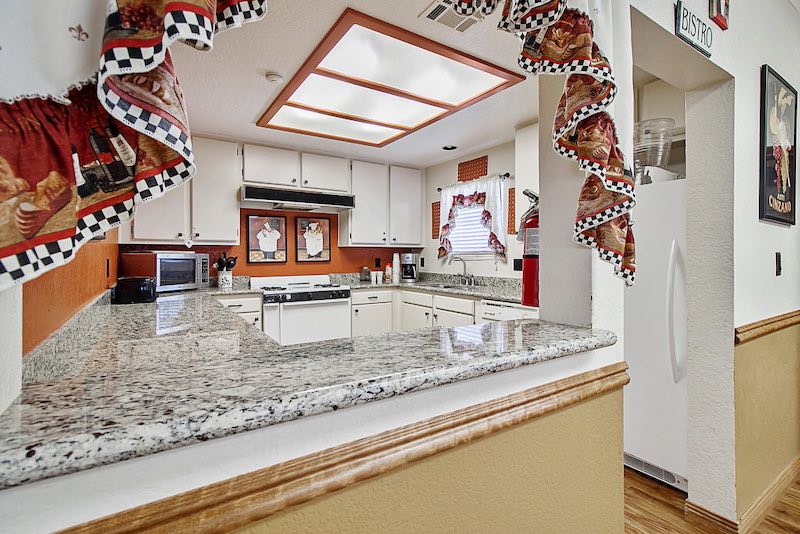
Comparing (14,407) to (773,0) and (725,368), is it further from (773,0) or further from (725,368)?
(773,0)

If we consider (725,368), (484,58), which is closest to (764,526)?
(725,368)

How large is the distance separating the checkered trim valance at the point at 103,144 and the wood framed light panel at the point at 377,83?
168cm

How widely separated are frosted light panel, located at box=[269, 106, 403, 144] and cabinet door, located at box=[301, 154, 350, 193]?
0.65 meters

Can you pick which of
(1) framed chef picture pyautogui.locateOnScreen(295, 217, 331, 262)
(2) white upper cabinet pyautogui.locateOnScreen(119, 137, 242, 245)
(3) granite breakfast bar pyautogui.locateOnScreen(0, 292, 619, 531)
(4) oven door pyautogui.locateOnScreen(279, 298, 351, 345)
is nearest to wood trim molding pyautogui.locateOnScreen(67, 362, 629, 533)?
(3) granite breakfast bar pyautogui.locateOnScreen(0, 292, 619, 531)

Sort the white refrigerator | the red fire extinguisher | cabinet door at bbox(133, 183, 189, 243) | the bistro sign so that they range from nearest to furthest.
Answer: the red fire extinguisher
the bistro sign
the white refrigerator
cabinet door at bbox(133, 183, 189, 243)

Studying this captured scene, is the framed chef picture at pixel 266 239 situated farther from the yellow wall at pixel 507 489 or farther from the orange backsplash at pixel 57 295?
the yellow wall at pixel 507 489

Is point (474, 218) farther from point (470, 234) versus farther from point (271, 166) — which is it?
point (271, 166)

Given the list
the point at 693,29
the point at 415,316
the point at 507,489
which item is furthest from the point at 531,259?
the point at 415,316

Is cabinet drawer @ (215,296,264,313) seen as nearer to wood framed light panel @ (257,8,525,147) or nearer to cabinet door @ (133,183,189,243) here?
cabinet door @ (133,183,189,243)

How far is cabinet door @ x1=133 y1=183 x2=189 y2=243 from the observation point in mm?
3408

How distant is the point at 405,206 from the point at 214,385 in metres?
4.39

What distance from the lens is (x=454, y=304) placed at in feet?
12.1

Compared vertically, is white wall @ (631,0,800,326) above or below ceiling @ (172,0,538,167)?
below

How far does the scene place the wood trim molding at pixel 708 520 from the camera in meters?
1.75
